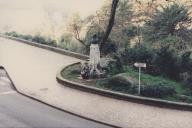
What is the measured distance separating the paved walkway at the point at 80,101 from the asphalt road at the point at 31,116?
0.59 m

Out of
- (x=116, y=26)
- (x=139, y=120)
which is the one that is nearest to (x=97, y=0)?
(x=116, y=26)

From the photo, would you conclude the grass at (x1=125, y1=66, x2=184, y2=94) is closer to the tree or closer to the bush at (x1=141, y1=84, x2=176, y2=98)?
the bush at (x1=141, y1=84, x2=176, y2=98)

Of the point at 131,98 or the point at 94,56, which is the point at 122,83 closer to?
the point at 131,98

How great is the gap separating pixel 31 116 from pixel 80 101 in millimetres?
2981

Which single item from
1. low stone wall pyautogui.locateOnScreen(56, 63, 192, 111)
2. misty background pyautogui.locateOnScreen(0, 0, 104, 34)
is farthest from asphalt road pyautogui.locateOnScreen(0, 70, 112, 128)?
misty background pyautogui.locateOnScreen(0, 0, 104, 34)

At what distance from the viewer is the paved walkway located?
17.2m

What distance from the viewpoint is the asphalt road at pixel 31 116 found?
16411 millimetres

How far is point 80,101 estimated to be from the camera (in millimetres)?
19859

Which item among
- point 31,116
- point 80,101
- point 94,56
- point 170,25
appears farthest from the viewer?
point 170,25

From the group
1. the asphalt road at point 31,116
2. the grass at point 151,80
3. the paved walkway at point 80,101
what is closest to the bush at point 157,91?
the grass at point 151,80

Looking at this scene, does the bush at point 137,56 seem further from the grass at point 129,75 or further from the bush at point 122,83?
the bush at point 122,83

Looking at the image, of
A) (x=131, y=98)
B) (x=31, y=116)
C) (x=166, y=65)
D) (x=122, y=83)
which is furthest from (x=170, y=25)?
(x=31, y=116)

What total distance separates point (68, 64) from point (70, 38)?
2801cm

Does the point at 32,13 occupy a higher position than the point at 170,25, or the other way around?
the point at 170,25
